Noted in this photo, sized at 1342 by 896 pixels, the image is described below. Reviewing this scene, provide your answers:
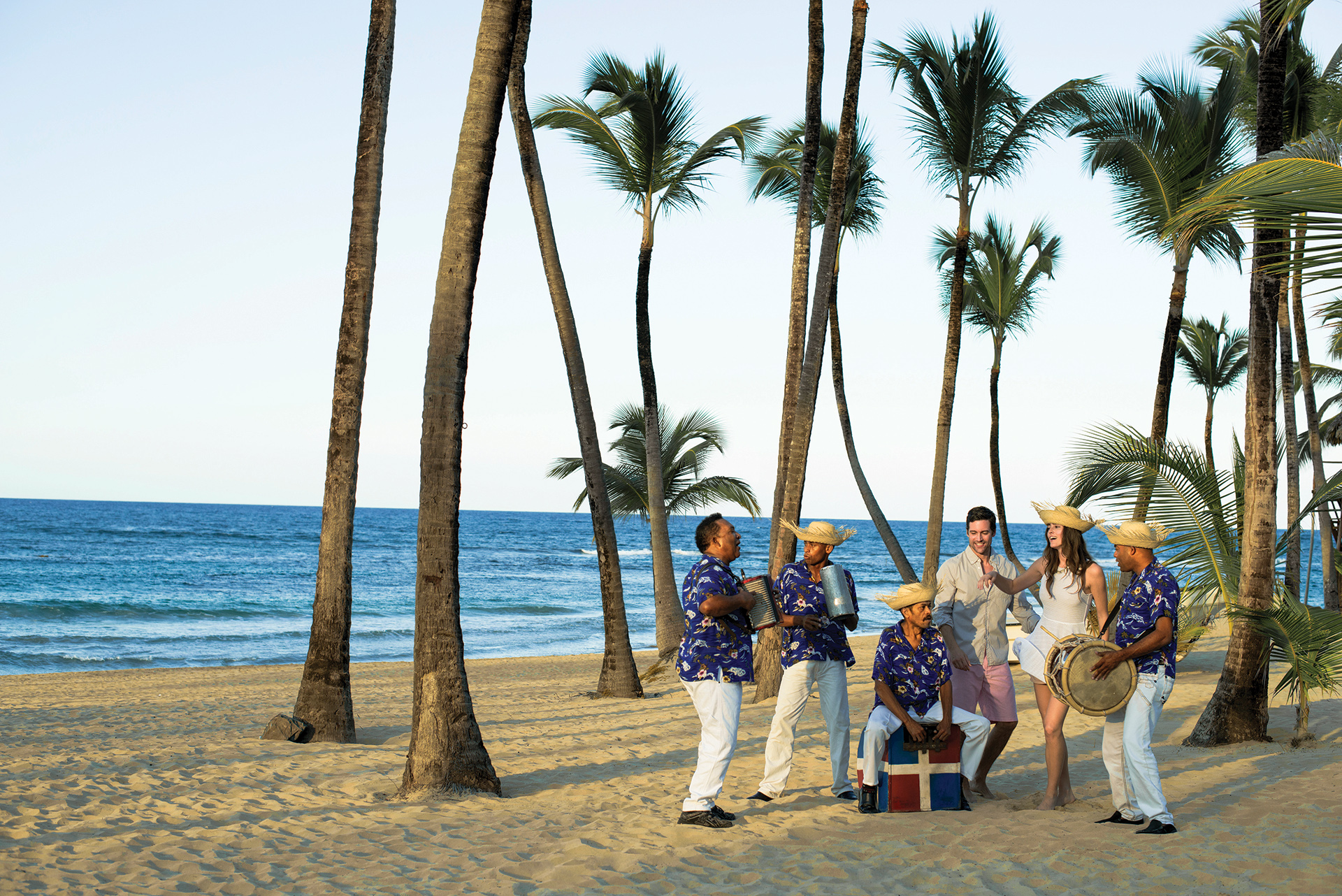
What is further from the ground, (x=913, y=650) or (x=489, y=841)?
(x=913, y=650)

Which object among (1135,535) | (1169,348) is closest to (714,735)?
(1135,535)

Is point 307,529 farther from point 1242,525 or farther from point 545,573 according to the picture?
point 1242,525

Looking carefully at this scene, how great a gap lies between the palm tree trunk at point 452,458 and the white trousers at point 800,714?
1.74 metres

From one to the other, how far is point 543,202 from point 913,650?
7228 millimetres

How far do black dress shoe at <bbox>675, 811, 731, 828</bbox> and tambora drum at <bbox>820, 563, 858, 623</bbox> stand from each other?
132 centimetres

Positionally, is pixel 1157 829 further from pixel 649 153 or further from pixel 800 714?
pixel 649 153

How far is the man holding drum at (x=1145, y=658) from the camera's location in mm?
4887

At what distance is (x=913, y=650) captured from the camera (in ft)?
18.0

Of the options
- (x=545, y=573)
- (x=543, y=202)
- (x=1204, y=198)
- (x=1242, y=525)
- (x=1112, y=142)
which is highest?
(x=1112, y=142)

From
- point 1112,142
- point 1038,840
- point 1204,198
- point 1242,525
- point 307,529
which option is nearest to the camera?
point 1204,198

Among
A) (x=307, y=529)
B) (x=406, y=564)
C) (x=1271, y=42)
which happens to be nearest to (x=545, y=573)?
(x=406, y=564)

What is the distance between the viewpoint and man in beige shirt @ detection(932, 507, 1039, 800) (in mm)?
5820

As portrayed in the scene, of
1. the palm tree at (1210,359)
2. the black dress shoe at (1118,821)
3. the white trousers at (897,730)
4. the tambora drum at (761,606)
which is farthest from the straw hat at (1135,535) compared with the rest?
the palm tree at (1210,359)

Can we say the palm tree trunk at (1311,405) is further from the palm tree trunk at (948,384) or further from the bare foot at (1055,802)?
the bare foot at (1055,802)
